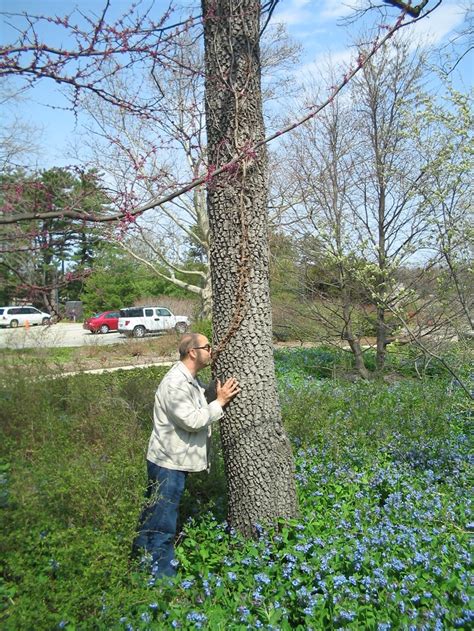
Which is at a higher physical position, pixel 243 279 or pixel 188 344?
pixel 243 279

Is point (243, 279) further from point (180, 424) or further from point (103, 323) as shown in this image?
point (103, 323)

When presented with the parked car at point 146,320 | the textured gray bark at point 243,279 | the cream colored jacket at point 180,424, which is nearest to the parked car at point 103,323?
the parked car at point 146,320

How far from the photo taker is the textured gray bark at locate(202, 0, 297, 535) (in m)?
3.29

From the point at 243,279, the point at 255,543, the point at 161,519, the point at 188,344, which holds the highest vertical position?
the point at 243,279

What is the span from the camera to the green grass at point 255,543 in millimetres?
2361

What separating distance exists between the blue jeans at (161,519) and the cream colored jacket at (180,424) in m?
0.08

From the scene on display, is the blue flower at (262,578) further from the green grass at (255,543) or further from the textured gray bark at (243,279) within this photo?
the textured gray bark at (243,279)

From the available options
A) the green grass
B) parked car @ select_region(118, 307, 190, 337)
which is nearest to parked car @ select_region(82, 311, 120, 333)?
parked car @ select_region(118, 307, 190, 337)

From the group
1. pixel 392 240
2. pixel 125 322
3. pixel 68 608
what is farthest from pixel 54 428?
pixel 125 322

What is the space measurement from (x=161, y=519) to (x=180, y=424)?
0.56 meters

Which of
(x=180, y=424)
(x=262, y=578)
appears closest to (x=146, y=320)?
(x=180, y=424)

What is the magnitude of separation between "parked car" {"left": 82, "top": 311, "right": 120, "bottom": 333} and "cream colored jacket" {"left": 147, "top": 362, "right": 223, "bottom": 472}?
2429cm

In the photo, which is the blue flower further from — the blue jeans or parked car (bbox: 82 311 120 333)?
parked car (bbox: 82 311 120 333)

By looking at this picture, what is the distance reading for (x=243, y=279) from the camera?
3336mm
